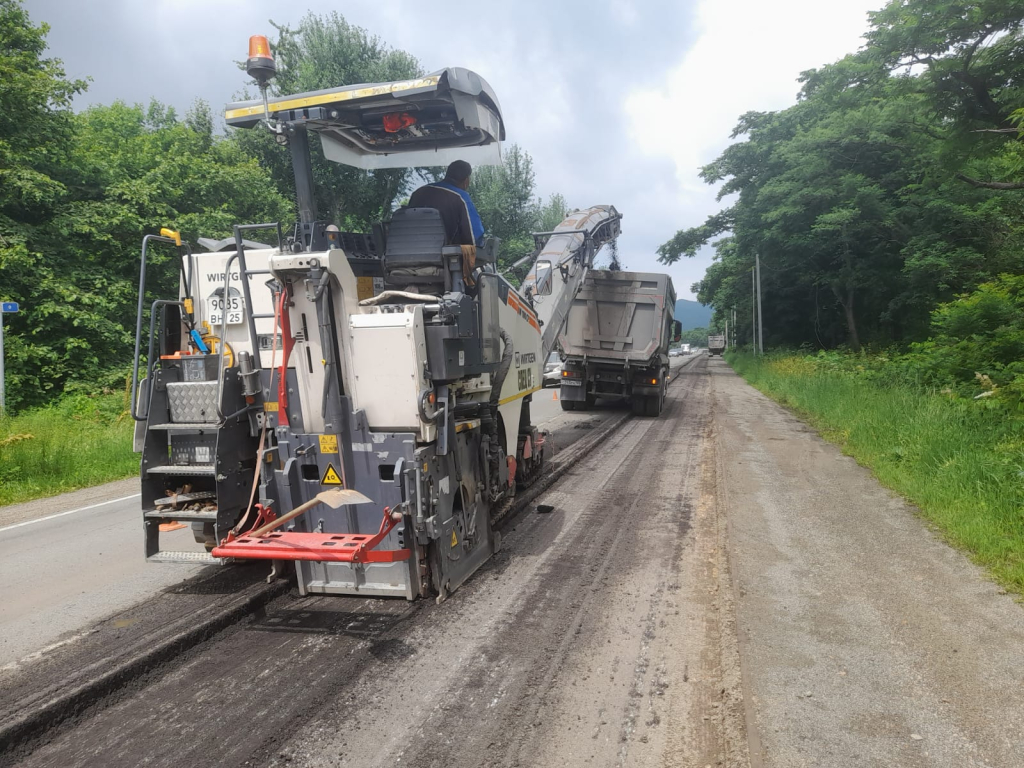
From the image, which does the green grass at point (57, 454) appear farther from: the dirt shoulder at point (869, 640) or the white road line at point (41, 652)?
the dirt shoulder at point (869, 640)

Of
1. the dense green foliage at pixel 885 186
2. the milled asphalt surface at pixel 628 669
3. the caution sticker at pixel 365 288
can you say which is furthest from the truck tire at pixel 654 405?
the caution sticker at pixel 365 288

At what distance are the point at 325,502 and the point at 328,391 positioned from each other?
73cm

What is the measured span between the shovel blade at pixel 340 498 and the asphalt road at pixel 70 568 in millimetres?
1700

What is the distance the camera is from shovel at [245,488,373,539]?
4359mm

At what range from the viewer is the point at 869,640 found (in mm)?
3912

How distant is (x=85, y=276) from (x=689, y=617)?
15130mm

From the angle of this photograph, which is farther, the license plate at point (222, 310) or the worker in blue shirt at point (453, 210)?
the worker in blue shirt at point (453, 210)

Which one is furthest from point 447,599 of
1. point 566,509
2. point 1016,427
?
point 1016,427

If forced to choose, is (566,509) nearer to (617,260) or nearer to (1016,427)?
(1016,427)

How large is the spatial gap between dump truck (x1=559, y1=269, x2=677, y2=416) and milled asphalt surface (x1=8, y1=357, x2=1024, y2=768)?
891 centimetres

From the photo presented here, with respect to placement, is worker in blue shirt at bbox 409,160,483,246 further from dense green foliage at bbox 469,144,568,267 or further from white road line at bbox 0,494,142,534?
dense green foliage at bbox 469,144,568,267

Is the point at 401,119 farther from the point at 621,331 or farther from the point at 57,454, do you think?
the point at 621,331

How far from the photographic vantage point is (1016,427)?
7.98m

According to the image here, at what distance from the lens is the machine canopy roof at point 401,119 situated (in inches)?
183
